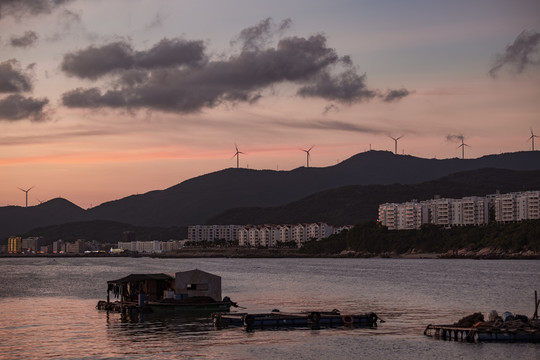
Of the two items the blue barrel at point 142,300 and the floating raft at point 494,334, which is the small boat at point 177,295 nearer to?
the blue barrel at point 142,300

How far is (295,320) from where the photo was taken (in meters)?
73.8

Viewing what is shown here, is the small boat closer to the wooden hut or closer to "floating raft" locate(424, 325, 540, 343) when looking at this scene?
the wooden hut

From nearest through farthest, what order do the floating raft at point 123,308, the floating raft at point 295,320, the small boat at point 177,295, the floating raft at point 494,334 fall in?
1. the floating raft at point 494,334
2. the floating raft at point 295,320
3. the small boat at point 177,295
4. the floating raft at point 123,308

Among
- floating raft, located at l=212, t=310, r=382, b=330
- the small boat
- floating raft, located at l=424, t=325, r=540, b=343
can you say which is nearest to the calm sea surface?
floating raft, located at l=424, t=325, r=540, b=343

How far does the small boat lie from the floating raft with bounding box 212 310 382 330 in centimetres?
1191

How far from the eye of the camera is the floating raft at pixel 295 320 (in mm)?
72750

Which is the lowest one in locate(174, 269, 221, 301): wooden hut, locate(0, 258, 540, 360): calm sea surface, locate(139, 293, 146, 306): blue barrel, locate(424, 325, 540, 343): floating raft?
locate(0, 258, 540, 360): calm sea surface

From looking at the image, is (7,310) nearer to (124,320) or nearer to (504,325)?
(124,320)

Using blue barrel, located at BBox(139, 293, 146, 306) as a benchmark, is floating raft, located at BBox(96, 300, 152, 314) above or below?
below

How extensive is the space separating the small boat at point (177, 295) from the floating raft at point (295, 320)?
11909mm

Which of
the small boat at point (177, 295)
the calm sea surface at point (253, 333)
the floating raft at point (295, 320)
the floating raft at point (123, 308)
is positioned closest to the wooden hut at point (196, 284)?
the small boat at point (177, 295)

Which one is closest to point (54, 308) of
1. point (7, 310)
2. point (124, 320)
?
point (7, 310)

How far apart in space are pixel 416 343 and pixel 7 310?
178 feet

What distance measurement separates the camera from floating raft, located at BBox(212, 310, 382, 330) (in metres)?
72.8
